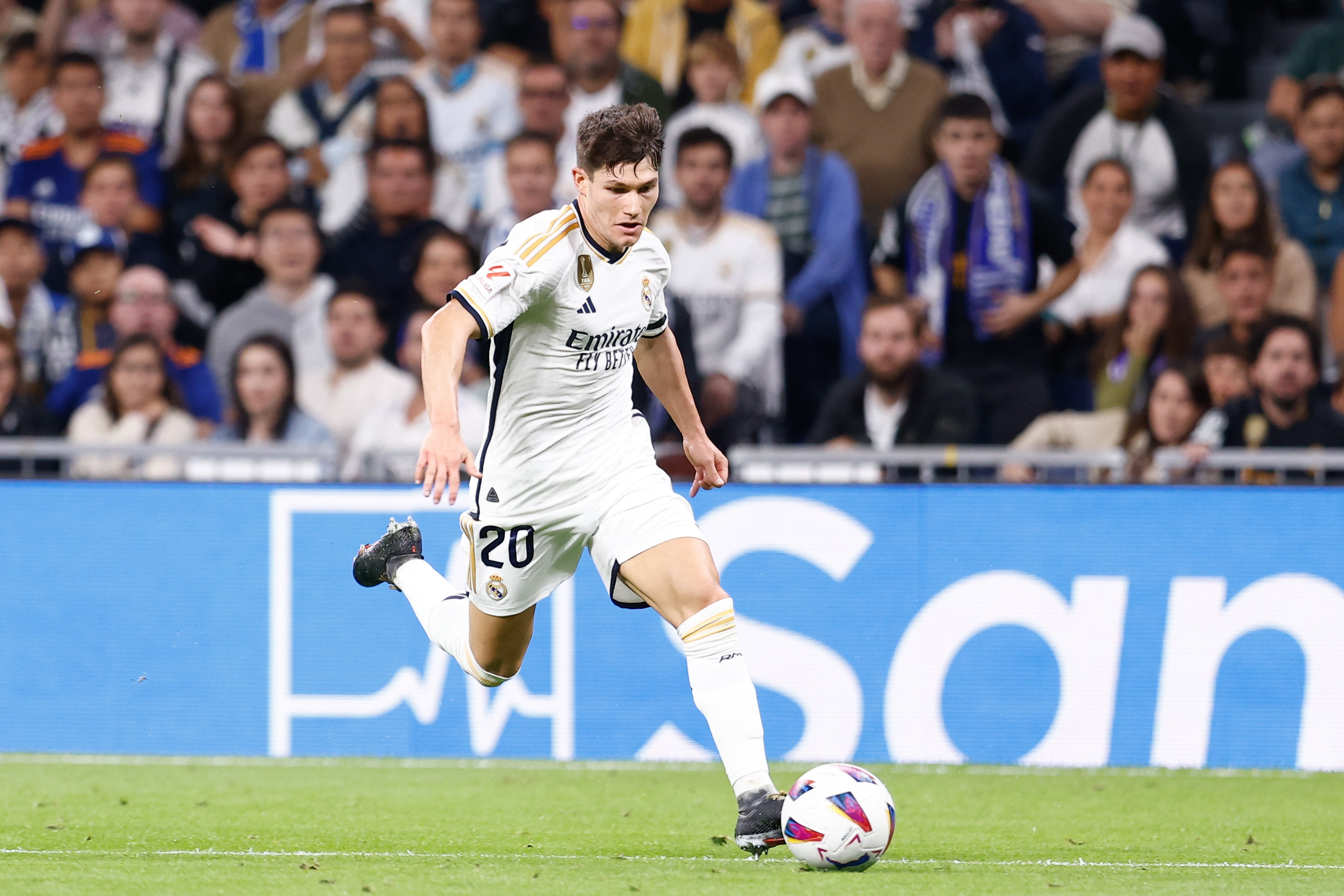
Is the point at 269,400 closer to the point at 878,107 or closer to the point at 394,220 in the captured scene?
the point at 394,220

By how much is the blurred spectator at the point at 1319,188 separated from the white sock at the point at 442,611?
21.0 ft

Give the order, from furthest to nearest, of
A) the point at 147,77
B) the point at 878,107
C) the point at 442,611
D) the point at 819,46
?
the point at 147,77
the point at 819,46
the point at 878,107
the point at 442,611

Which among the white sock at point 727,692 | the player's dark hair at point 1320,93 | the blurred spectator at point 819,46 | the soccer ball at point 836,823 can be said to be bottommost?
the soccer ball at point 836,823

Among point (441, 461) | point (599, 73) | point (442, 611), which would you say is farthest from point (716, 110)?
point (441, 461)

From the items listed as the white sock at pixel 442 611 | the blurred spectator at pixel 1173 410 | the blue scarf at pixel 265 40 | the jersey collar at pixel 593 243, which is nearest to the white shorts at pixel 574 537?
the white sock at pixel 442 611

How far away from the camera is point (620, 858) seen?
18.1 ft

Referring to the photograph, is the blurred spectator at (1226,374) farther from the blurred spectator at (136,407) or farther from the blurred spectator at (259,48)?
the blurred spectator at (259,48)

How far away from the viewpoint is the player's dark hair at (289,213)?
10781mm

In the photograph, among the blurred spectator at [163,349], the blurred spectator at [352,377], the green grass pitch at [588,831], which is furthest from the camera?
the blurred spectator at [163,349]

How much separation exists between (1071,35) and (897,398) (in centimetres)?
350

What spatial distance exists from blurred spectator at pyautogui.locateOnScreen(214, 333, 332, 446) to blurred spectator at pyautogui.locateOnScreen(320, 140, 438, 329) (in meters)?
0.99

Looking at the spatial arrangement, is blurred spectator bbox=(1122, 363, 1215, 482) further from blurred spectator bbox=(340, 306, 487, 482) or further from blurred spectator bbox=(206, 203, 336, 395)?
blurred spectator bbox=(206, 203, 336, 395)

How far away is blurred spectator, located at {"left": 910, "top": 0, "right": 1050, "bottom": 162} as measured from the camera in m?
11.4

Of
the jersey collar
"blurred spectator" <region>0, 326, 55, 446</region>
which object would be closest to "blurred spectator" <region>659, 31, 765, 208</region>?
"blurred spectator" <region>0, 326, 55, 446</region>
